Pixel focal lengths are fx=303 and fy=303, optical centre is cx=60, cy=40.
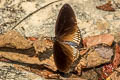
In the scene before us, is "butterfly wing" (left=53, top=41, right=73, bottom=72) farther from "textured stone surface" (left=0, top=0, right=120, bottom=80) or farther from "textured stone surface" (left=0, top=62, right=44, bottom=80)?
"textured stone surface" (left=0, top=0, right=120, bottom=80)

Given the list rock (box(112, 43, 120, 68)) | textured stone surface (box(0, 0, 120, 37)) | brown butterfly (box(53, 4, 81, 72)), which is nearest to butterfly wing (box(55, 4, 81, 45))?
brown butterfly (box(53, 4, 81, 72))

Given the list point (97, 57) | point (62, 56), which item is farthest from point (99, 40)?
point (62, 56)

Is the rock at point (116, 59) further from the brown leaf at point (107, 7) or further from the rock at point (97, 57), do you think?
the brown leaf at point (107, 7)

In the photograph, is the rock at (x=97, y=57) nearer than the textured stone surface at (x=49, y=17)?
Yes

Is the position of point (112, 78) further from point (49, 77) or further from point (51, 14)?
point (51, 14)

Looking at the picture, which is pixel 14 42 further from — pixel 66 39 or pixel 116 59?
pixel 116 59

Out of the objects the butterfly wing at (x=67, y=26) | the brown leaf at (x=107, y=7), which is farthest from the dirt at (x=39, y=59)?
the brown leaf at (x=107, y=7)
